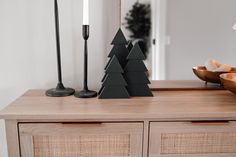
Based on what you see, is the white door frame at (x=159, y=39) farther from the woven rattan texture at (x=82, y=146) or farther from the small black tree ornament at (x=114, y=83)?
the woven rattan texture at (x=82, y=146)

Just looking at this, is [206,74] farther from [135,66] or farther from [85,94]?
[85,94]

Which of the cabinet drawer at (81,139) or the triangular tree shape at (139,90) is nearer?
the cabinet drawer at (81,139)

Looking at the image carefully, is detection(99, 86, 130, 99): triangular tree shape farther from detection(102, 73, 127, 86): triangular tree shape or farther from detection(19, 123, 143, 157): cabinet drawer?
detection(19, 123, 143, 157): cabinet drawer

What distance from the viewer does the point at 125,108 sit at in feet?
3.02

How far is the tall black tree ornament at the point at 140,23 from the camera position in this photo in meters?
1.19

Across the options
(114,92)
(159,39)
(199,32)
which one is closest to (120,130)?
(114,92)

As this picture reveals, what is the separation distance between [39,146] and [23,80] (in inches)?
18.8

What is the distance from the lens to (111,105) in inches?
37.7

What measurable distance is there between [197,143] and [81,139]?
48 cm

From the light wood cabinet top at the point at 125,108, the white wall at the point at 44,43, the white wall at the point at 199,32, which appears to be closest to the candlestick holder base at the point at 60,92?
the light wood cabinet top at the point at 125,108

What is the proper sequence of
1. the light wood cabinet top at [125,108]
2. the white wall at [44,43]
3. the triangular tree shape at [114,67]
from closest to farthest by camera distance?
the light wood cabinet top at [125,108] < the triangular tree shape at [114,67] < the white wall at [44,43]

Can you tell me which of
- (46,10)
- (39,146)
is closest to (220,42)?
(46,10)

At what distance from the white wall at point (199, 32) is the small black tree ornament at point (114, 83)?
1.14 feet

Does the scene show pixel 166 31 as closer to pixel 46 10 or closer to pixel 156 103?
pixel 156 103
